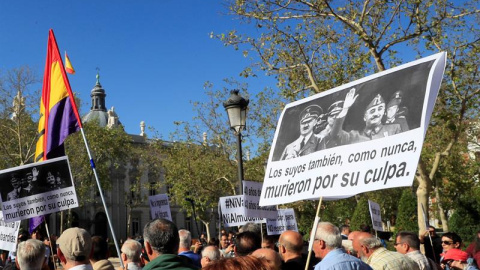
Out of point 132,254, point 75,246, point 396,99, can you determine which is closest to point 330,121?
point 396,99

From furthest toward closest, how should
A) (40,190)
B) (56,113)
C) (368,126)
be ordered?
(56,113), (40,190), (368,126)

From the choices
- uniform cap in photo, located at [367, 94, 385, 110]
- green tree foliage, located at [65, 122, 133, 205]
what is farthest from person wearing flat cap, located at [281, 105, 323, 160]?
green tree foliage, located at [65, 122, 133, 205]

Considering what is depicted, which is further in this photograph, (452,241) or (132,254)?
(452,241)

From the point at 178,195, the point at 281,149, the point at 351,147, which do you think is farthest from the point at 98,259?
the point at 178,195

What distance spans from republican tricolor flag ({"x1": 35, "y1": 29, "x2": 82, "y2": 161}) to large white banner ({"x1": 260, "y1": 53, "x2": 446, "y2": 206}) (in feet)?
17.6

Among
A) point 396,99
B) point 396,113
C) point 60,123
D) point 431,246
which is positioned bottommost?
point 431,246

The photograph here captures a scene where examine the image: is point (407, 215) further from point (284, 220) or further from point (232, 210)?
point (232, 210)

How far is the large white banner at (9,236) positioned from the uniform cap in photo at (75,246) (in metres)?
4.96

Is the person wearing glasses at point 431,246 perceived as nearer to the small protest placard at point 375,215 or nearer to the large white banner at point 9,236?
the small protest placard at point 375,215

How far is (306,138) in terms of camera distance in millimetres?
4719

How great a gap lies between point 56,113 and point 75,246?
5.70 m

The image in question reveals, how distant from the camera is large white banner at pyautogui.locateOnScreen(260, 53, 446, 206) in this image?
3910 millimetres

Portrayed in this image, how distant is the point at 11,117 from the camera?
3656 cm

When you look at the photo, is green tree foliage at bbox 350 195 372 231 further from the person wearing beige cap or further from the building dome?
the building dome
